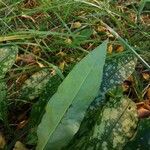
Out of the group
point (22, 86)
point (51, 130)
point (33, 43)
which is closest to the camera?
point (51, 130)

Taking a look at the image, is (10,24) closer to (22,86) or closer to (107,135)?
(22,86)

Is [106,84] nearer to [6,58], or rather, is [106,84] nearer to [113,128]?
[113,128]

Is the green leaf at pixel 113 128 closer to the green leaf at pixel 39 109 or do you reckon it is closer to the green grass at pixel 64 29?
the green leaf at pixel 39 109

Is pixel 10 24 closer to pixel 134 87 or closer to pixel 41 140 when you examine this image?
pixel 134 87

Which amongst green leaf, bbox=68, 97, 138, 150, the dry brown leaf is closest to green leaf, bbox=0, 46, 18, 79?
the dry brown leaf

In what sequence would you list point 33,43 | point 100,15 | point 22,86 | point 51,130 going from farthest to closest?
point 100,15 → point 33,43 → point 22,86 → point 51,130

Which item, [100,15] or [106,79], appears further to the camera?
[100,15]

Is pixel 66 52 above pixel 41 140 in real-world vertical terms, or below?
below

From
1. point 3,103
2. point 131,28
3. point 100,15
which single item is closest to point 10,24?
point 100,15
